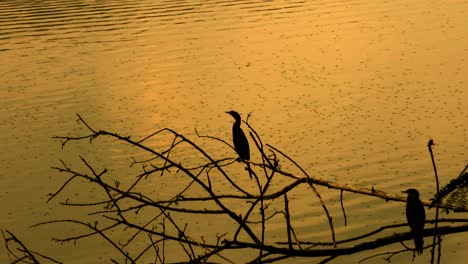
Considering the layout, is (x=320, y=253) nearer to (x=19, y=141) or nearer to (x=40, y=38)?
(x=19, y=141)

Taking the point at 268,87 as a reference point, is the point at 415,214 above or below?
below

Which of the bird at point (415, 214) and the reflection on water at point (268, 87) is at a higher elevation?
the reflection on water at point (268, 87)

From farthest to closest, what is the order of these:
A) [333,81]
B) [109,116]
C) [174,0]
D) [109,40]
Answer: [174,0]
[109,40]
[333,81]
[109,116]

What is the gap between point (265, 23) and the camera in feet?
149

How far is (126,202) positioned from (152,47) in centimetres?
2224

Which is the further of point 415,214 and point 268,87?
point 268,87

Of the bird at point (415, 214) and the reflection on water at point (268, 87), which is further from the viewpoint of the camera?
the reflection on water at point (268, 87)

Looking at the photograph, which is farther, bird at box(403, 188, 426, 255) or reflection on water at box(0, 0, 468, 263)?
reflection on water at box(0, 0, 468, 263)

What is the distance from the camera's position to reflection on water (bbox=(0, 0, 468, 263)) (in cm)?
1992

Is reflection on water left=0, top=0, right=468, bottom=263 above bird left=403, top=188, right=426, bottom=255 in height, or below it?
above

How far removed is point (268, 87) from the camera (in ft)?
94.7

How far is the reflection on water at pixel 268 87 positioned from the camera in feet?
65.4

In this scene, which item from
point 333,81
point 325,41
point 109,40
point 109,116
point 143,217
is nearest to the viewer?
point 143,217

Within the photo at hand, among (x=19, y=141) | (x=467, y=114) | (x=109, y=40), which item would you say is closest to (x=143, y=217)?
(x=19, y=141)
